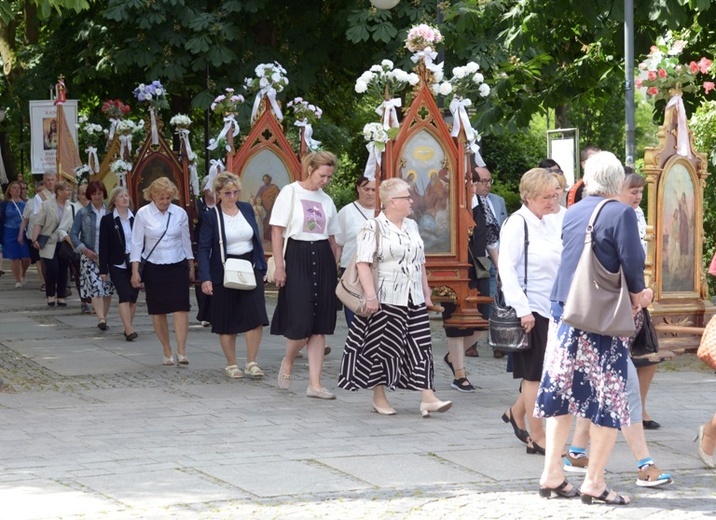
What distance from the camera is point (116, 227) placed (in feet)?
47.1

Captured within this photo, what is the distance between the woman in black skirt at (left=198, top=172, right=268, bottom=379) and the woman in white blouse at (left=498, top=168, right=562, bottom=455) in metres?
3.81

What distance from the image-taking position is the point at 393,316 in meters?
9.70

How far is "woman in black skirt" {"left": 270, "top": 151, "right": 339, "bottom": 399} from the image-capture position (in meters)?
10.7

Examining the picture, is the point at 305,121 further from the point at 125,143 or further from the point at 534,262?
the point at 534,262

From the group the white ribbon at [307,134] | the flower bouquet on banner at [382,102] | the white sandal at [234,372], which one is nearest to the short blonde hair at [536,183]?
the flower bouquet on banner at [382,102]

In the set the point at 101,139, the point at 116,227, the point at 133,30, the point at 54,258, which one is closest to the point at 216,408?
the point at 116,227

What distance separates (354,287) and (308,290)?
110cm

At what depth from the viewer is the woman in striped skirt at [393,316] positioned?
9617 millimetres

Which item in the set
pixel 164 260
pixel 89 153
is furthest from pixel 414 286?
pixel 89 153

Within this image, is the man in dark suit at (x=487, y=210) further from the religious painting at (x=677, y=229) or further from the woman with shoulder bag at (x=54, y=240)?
the woman with shoulder bag at (x=54, y=240)

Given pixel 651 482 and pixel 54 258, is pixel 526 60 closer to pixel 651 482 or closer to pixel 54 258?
pixel 54 258

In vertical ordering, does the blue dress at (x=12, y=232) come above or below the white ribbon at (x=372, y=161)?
below

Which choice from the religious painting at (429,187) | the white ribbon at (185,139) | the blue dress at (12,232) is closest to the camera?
the religious painting at (429,187)

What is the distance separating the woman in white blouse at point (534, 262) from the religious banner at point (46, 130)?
47.7 feet
